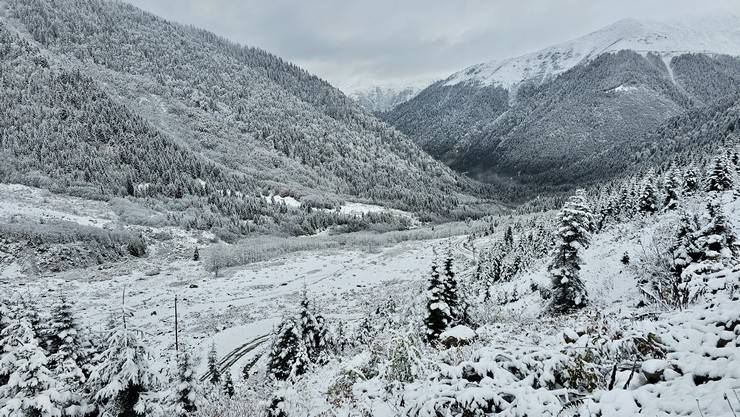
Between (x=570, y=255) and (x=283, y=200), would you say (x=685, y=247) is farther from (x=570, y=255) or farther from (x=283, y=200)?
(x=283, y=200)

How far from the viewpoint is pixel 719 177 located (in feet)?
118

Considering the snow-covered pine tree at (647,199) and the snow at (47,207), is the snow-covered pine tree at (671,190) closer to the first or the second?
the snow-covered pine tree at (647,199)

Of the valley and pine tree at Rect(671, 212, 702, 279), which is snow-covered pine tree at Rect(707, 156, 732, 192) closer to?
the valley

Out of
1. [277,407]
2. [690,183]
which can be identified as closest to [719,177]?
[690,183]

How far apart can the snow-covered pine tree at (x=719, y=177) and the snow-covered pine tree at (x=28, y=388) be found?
4470 centimetres

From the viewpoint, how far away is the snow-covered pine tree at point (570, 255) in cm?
1995

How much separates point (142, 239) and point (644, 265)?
98.3 m

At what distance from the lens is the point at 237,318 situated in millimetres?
57469

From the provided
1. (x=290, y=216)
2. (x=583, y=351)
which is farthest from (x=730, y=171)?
(x=290, y=216)

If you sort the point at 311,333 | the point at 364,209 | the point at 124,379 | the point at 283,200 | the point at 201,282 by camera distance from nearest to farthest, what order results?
the point at 124,379 → the point at 311,333 → the point at 201,282 → the point at 283,200 → the point at 364,209

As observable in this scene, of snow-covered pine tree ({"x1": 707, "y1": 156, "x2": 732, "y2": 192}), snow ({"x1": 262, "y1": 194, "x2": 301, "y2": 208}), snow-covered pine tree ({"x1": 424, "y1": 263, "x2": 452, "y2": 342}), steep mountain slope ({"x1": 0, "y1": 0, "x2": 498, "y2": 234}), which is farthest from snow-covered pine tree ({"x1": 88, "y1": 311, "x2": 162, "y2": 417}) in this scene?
snow ({"x1": 262, "y1": 194, "x2": 301, "y2": 208})

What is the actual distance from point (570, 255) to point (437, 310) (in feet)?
23.5

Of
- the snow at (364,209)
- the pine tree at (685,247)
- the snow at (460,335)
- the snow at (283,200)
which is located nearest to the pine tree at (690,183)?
the pine tree at (685,247)

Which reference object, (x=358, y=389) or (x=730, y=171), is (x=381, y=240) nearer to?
(x=730, y=171)
